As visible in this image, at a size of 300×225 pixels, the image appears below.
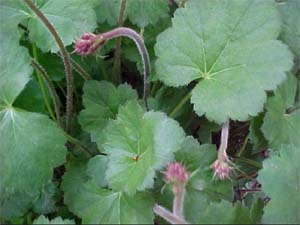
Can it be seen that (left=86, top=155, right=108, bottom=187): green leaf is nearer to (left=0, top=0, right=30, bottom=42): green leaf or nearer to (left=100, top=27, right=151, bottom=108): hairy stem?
(left=100, top=27, right=151, bottom=108): hairy stem

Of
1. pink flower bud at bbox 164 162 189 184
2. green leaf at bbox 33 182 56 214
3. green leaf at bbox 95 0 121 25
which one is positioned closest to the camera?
pink flower bud at bbox 164 162 189 184

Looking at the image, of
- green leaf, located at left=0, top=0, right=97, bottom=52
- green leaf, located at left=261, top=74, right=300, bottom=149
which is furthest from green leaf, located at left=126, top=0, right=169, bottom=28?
green leaf, located at left=261, top=74, right=300, bottom=149

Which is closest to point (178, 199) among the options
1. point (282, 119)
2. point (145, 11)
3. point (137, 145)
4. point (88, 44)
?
point (137, 145)

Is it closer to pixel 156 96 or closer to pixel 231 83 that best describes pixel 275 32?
pixel 231 83

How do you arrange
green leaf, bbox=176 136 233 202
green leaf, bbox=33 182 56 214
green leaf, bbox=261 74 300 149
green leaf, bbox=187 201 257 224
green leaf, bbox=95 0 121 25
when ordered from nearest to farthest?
green leaf, bbox=187 201 257 224
green leaf, bbox=176 136 233 202
green leaf, bbox=261 74 300 149
green leaf, bbox=33 182 56 214
green leaf, bbox=95 0 121 25

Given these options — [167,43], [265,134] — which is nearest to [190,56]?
[167,43]
